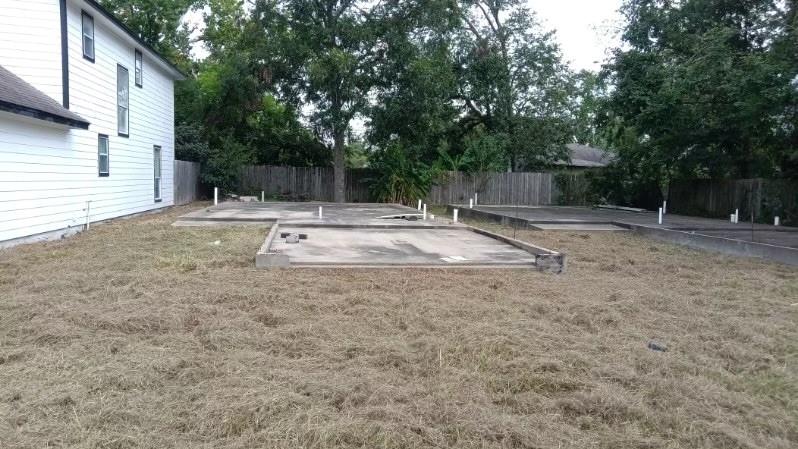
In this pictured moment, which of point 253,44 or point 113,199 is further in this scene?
point 253,44

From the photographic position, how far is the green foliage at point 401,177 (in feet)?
80.2

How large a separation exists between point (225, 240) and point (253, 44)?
15.5 meters

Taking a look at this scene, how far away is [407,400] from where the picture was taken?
12.2ft

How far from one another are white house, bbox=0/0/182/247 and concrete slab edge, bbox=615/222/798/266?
1287cm

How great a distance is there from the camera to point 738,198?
18.9 meters

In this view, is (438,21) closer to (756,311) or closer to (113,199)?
(113,199)

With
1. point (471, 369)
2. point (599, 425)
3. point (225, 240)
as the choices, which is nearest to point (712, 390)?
point (599, 425)

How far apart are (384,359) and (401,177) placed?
66.4 ft

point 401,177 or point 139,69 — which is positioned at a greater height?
point 139,69

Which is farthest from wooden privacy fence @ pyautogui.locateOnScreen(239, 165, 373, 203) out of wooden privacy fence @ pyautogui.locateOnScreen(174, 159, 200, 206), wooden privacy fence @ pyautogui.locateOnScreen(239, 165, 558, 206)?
wooden privacy fence @ pyautogui.locateOnScreen(174, 159, 200, 206)

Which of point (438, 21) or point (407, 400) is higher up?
point (438, 21)

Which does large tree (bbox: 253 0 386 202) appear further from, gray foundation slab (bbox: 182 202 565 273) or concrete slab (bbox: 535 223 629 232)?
concrete slab (bbox: 535 223 629 232)

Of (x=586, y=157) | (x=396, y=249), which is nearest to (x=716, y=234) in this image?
(x=396, y=249)

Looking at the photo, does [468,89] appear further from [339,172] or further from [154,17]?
[154,17]
